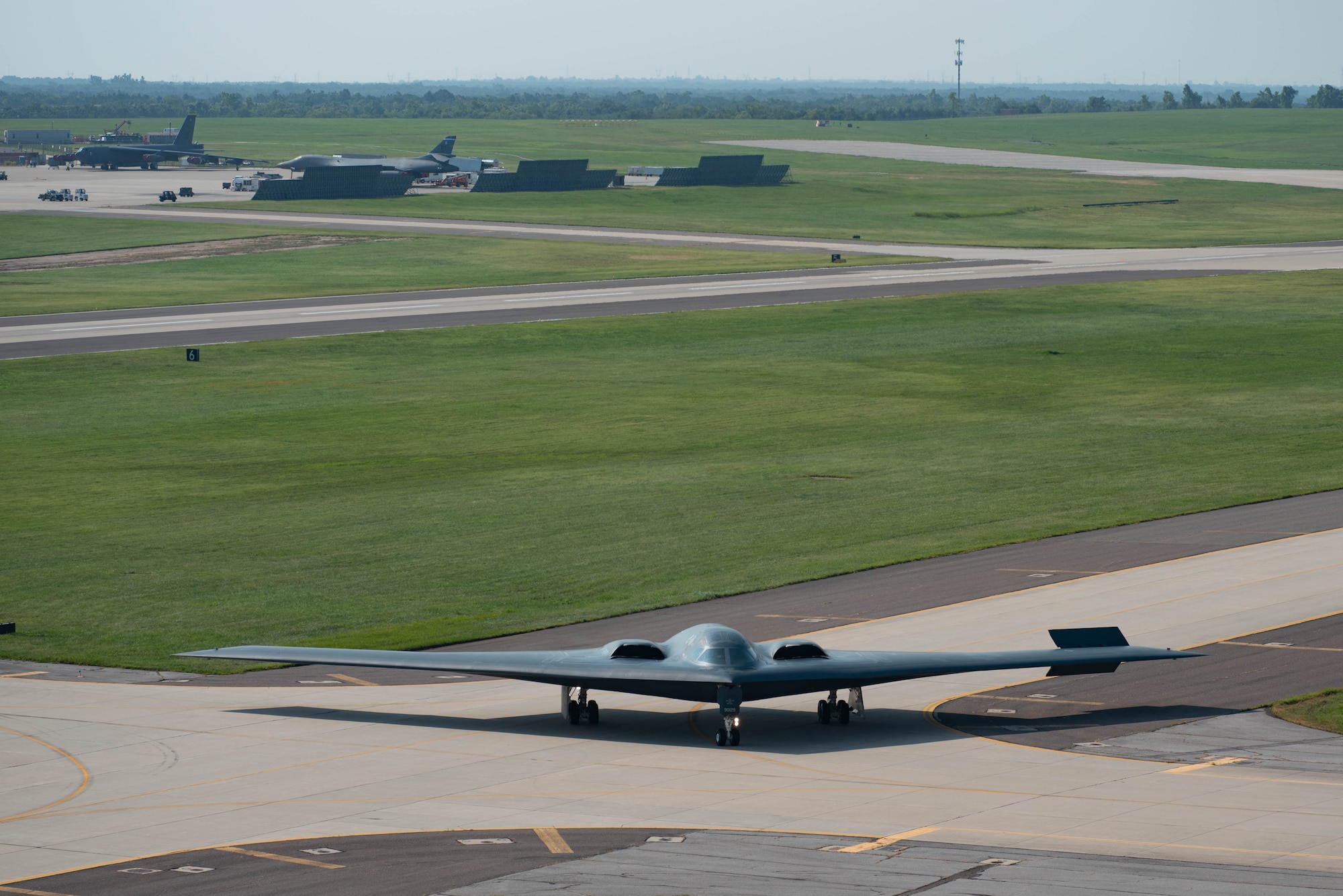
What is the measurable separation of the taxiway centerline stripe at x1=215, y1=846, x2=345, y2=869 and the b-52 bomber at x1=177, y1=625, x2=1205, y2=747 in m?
6.64

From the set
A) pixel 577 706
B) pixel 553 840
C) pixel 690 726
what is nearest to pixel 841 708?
pixel 690 726

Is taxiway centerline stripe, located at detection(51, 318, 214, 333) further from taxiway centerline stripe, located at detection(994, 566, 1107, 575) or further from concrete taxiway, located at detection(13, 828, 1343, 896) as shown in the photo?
concrete taxiway, located at detection(13, 828, 1343, 896)

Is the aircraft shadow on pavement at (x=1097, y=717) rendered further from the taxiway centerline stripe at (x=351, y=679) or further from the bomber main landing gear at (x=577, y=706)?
the taxiway centerline stripe at (x=351, y=679)

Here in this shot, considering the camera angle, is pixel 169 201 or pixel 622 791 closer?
pixel 622 791

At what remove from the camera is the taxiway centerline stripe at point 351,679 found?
35.1 meters

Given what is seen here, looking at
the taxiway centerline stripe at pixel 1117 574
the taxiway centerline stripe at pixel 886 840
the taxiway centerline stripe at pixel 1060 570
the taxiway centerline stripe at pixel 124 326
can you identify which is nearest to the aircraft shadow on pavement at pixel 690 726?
the taxiway centerline stripe at pixel 1117 574

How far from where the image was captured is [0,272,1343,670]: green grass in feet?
140

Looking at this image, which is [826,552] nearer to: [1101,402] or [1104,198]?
[1101,402]

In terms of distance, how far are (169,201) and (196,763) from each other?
159765 mm

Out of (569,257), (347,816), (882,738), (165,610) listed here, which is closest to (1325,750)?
(882,738)

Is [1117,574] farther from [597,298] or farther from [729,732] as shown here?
[597,298]

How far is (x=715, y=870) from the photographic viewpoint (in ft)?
71.7

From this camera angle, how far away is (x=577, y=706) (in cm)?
3102

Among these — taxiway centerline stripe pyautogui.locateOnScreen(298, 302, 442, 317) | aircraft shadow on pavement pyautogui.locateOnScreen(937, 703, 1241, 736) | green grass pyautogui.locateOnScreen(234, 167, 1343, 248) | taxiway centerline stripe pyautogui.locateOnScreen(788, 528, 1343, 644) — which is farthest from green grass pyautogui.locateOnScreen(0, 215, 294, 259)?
aircraft shadow on pavement pyautogui.locateOnScreen(937, 703, 1241, 736)
